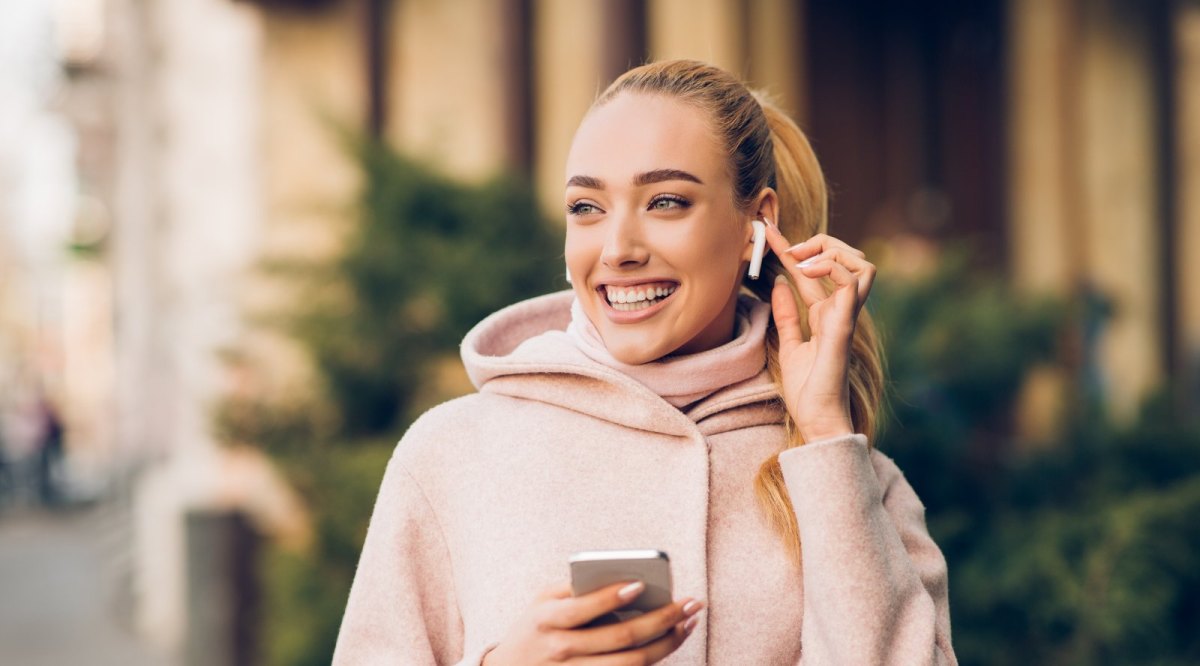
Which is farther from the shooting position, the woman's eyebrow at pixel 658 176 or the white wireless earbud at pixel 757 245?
the white wireless earbud at pixel 757 245

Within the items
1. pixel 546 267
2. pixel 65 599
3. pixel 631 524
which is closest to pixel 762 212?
pixel 631 524

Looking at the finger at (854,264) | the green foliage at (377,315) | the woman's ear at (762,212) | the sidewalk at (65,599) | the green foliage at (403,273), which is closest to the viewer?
the finger at (854,264)

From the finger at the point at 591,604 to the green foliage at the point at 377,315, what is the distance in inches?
113

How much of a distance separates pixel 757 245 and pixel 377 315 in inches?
117

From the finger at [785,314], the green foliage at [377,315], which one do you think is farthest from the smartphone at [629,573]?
the green foliage at [377,315]

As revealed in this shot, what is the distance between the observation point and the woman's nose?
5.72 feet

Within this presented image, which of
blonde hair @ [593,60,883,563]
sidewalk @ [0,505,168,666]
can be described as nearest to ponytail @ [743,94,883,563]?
blonde hair @ [593,60,883,563]

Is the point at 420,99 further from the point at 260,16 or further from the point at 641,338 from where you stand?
the point at 641,338

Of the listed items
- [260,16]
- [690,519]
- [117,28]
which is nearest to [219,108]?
[260,16]

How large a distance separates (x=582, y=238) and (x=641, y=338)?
15 cm

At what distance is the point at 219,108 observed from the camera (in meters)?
8.22

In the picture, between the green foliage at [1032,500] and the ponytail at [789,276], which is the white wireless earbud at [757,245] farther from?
the green foliage at [1032,500]

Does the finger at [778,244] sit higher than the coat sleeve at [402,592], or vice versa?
the finger at [778,244]

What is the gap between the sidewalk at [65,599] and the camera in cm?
832
